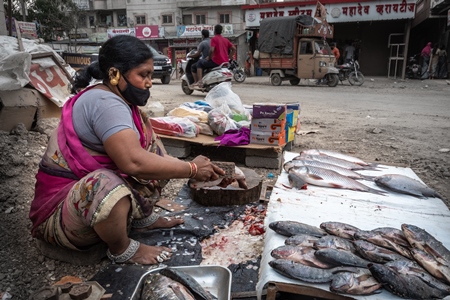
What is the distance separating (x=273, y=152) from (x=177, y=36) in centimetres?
2949

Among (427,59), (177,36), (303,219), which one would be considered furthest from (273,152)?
(177,36)

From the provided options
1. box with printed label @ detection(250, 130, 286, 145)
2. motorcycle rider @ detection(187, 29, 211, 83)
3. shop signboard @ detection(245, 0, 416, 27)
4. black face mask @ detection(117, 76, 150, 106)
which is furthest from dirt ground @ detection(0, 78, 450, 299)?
shop signboard @ detection(245, 0, 416, 27)

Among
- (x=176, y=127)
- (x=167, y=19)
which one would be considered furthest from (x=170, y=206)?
(x=167, y=19)

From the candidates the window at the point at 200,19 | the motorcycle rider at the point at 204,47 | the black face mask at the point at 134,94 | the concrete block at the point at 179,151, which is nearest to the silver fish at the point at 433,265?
the black face mask at the point at 134,94

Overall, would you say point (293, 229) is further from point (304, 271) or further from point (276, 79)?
point (276, 79)

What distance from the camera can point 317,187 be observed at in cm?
299

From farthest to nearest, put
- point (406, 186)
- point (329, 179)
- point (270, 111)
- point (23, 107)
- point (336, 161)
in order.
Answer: point (23, 107), point (270, 111), point (336, 161), point (329, 179), point (406, 186)

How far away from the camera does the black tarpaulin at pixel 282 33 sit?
1454cm

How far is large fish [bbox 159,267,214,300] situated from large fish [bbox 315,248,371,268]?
632mm

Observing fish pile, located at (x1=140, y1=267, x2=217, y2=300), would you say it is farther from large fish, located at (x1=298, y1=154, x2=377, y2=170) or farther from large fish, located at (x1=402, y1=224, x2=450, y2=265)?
large fish, located at (x1=298, y1=154, x2=377, y2=170)

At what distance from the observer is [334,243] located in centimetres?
203

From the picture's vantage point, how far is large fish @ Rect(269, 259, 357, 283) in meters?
1.75

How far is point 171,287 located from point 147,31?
3430cm

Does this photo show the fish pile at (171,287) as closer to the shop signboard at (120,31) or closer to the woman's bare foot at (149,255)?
the woman's bare foot at (149,255)
